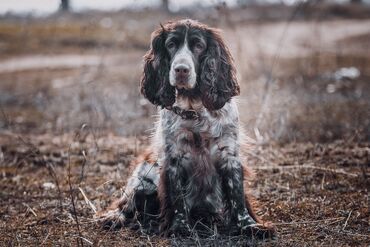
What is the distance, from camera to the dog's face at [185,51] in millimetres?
4523

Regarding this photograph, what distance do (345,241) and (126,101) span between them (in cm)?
725

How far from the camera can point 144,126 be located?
8.94 metres

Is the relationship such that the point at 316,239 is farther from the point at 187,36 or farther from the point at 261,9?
the point at 261,9

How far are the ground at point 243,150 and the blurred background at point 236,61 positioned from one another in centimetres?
5

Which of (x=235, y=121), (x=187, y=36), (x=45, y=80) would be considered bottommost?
(x=45, y=80)

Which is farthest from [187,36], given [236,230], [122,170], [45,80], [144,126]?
[45,80]

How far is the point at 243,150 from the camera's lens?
4.90 metres

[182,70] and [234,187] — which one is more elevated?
[182,70]

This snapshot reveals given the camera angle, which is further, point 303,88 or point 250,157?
point 303,88

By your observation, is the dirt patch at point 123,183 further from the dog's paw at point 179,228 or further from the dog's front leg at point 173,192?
the dog's front leg at point 173,192

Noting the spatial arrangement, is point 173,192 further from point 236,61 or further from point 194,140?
point 236,61

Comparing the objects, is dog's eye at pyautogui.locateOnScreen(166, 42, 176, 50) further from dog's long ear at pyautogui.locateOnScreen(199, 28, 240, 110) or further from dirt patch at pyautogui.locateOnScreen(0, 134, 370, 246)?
dirt patch at pyautogui.locateOnScreen(0, 134, 370, 246)

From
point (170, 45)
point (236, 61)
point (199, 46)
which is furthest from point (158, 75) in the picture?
point (236, 61)

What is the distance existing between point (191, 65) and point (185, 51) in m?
0.19
